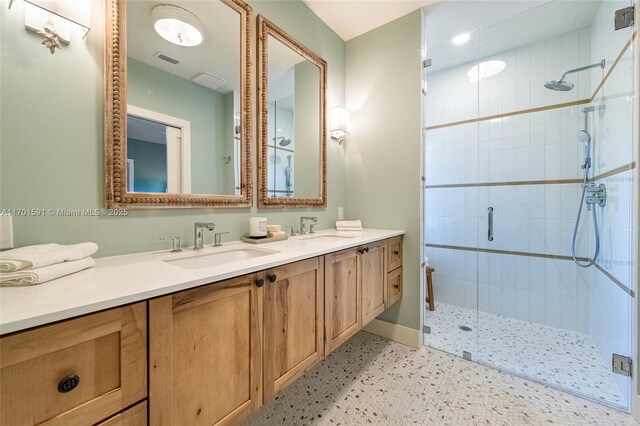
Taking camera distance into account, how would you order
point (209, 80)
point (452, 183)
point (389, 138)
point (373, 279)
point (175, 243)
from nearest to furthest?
point (175, 243) < point (209, 80) < point (373, 279) < point (389, 138) < point (452, 183)

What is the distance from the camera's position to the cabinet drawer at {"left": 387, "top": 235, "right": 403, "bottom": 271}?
2004 millimetres

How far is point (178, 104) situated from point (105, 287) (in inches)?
40.0

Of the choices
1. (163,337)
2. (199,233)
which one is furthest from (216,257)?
(163,337)

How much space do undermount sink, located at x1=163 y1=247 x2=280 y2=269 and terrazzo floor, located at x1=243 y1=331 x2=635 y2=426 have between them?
33.3 inches

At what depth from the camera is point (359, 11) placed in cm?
214

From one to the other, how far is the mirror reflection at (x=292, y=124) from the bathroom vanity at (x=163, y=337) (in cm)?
74

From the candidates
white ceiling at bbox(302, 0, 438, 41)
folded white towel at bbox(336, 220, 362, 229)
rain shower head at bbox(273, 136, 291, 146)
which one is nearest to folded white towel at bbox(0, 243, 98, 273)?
rain shower head at bbox(273, 136, 291, 146)

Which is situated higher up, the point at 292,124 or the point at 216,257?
the point at 292,124

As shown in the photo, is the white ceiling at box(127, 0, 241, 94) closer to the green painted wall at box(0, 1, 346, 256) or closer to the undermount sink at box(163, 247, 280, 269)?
the green painted wall at box(0, 1, 346, 256)

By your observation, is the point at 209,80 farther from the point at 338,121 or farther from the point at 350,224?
the point at 350,224

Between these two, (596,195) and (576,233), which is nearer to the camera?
(596,195)

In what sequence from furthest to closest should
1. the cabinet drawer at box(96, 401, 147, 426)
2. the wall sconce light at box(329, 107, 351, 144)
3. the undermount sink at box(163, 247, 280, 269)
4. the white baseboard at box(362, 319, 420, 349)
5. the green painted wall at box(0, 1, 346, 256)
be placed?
the wall sconce light at box(329, 107, 351, 144) → the white baseboard at box(362, 319, 420, 349) → the undermount sink at box(163, 247, 280, 269) → the green painted wall at box(0, 1, 346, 256) → the cabinet drawer at box(96, 401, 147, 426)

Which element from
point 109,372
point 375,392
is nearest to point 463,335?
point 375,392

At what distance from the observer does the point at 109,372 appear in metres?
0.64
